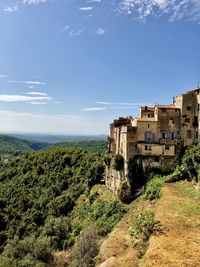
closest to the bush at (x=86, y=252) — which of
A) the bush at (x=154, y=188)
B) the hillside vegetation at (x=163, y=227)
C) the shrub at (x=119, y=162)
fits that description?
the hillside vegetation at (x=163, y=227)

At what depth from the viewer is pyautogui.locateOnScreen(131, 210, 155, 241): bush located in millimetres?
34438

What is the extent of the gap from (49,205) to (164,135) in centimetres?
3099

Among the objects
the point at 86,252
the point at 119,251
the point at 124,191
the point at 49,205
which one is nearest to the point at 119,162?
the point at 124,191

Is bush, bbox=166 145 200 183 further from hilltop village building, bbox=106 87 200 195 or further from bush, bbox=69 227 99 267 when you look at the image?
bush, bbox=69 227 99 267

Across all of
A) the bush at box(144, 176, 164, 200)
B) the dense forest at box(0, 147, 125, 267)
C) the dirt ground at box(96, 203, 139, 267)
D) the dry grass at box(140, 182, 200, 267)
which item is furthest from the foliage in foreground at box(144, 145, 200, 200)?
the dirt ground at box(96, 203, 139, 267)

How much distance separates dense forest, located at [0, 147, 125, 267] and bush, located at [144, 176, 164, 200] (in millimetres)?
4640

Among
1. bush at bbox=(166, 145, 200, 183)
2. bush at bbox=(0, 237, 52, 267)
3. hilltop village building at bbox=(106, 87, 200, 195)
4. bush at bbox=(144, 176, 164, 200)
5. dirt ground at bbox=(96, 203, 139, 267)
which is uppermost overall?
hilltop village building at bbox=(106, 87, 200, 195)

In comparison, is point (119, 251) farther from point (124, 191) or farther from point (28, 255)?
point (124, 191)

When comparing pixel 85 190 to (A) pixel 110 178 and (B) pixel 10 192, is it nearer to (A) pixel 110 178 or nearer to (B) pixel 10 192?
(A) pixel 110 178

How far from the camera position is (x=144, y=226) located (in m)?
35.2

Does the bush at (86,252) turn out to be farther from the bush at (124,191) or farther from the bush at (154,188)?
the bush at (124,191)

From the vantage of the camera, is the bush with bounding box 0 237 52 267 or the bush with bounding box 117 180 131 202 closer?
the bush with bounding box 0 237 52 267

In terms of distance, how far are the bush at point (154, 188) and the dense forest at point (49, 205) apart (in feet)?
15.2

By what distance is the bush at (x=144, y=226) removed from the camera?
34.4m
